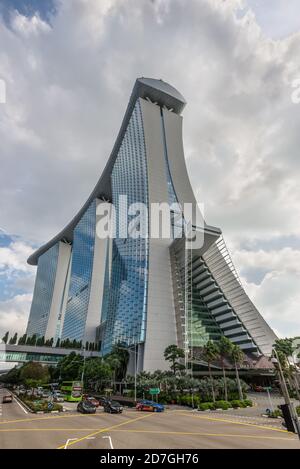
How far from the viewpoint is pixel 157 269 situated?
73.6 m

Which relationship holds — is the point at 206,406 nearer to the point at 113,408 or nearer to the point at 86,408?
the point at 113,408

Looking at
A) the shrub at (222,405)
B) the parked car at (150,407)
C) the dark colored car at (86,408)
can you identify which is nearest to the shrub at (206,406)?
the shrub at (222,405)

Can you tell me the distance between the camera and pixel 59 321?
A: 158875mm

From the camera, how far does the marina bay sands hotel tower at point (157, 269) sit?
6919 cm

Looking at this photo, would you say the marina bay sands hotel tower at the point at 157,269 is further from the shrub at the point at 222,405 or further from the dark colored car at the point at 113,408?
the dark colored car at the point at 113,408

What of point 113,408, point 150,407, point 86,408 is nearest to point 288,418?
point 113,408

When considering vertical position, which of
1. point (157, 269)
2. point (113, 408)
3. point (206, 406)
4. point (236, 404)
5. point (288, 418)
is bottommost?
point (113, 408)

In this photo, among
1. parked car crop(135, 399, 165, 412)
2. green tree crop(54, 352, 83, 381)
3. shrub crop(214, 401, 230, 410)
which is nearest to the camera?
parked car crop(135, 399, 165, 412)

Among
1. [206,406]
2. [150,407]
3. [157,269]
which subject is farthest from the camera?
[157,269]

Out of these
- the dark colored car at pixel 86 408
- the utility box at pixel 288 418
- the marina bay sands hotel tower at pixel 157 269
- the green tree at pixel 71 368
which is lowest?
the dark colored car at pixel 86 408

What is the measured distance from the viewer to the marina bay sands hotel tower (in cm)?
6919

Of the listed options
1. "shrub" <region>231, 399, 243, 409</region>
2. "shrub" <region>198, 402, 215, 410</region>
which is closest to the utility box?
"shrub" <region>198, 402, 215, 410</region>

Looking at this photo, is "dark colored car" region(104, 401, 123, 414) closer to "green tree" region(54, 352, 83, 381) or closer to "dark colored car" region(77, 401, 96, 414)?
"dark colored car" region(77, 401, 96, 414)

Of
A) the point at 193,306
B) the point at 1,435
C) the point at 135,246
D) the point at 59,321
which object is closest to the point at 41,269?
the point at 59,321
